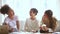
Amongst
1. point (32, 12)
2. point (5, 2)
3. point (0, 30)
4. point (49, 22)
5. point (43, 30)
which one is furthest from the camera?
point (5, 2)

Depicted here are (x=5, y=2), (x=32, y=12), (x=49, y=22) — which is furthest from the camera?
(x=5, y=2)

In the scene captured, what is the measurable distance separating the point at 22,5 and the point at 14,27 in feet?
3.07

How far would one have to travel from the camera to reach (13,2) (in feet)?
11.6

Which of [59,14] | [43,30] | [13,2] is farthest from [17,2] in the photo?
[43,30]

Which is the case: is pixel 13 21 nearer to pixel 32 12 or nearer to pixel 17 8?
pixel 32 12

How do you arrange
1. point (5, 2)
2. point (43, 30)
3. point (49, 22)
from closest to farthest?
point (43, 30)
point (49, 22)
point (5, 2)

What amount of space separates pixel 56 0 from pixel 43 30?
5.05ft

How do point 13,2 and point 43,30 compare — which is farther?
point 13,2

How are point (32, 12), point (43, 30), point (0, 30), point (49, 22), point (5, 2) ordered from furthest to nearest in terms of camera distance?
point (5, 2)
point (32, 12)
point (49, 22)
point (43, 30)
point (0, 30)

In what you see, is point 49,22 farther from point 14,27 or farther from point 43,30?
point 14,27

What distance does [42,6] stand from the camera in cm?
356

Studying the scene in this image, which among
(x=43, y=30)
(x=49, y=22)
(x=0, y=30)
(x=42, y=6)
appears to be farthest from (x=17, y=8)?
(x=0, y=30)

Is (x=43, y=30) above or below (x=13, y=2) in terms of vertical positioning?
below

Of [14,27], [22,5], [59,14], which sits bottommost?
[14,27]
